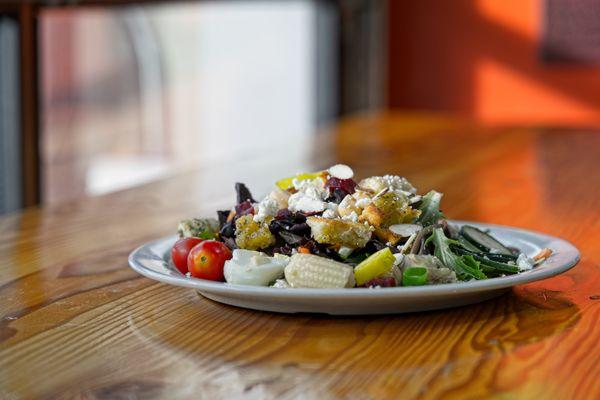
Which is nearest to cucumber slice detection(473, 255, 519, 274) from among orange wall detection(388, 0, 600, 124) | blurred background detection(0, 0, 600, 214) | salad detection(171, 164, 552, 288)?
salad detection(171, 164, 552, 288)

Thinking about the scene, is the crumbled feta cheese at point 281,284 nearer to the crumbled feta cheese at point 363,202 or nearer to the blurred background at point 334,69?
the crumbled feta cheese at point 363,202

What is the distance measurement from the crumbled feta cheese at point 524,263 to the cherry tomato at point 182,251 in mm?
303

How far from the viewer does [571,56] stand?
5.25m

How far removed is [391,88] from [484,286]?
484 cm

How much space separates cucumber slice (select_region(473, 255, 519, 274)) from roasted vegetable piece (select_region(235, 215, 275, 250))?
Answer: 0.19 m

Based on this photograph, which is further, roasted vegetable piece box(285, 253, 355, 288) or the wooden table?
roasted vegetable piece box(285, 253, 355, 288)

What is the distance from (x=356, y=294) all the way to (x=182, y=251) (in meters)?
0.24

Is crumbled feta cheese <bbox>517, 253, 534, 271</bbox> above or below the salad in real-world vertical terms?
below

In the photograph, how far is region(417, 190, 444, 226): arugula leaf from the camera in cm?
101

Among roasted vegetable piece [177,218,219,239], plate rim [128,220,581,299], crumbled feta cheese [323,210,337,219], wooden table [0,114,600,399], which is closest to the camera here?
wooden table [0,114,600,399]

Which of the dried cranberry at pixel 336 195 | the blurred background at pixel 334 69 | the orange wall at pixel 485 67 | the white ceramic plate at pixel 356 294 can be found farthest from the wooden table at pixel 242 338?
the orange wall at pixel 485 67

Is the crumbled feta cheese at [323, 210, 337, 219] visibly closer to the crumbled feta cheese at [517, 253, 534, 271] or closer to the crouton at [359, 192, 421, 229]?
the crouton at [359, 192, 421, 229]

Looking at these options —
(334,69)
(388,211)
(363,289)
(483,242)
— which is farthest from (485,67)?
(363,289)

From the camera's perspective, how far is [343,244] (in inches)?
36.0
